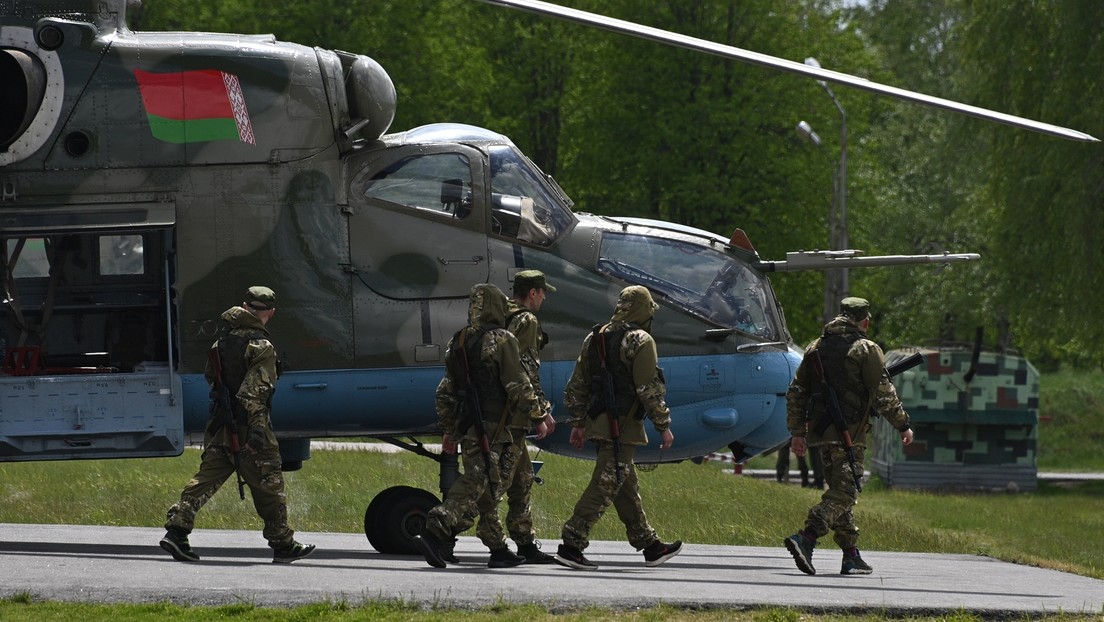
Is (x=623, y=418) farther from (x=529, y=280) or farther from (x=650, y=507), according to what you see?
(x=650, y=507)

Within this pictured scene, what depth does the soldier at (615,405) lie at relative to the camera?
1105cm

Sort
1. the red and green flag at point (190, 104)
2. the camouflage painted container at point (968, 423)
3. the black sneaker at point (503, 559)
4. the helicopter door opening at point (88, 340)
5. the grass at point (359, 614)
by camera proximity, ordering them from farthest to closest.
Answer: the camouflage painted container at point (968, 423) < the red and green flag at point (190, 104) < the helicopter door opening at point (88, 340) < the black sneaker at point (503, 559) < the grass at point (359, 614)

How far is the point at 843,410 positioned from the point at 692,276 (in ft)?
5.28

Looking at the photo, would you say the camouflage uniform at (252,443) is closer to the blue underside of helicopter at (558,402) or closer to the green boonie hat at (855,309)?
the blue underside of helicopter at (558,402)

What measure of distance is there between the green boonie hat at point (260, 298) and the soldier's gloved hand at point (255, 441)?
83 cm

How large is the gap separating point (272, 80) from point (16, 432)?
3108 mm

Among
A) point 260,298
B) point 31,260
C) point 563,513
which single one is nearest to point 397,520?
point 260,298

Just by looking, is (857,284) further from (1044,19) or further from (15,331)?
(15,331)

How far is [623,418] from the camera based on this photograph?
36.7 feet

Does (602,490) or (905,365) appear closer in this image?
(602,490)

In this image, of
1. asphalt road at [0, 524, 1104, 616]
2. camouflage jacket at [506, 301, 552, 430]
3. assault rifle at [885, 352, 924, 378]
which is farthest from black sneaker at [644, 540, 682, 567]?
assault rifle at [885, 352, 924, 378]

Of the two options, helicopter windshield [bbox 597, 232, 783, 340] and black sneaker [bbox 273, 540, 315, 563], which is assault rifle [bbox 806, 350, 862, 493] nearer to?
helicopter windshield [bbox 597, 232, 783, 340]

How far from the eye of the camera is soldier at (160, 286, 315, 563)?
1082 cm

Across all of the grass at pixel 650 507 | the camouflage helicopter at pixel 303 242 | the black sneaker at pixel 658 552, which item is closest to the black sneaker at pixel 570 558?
the black sneaker at pixel 658 552
